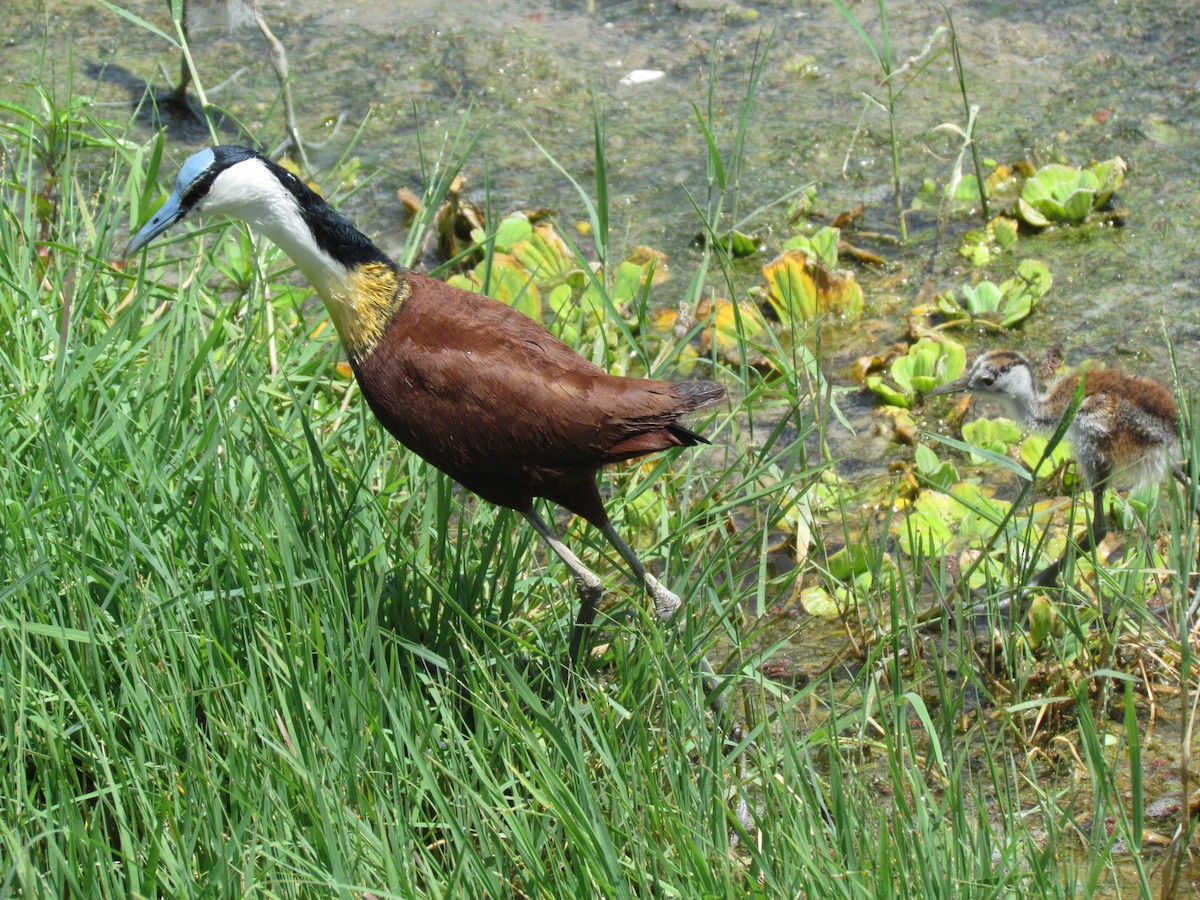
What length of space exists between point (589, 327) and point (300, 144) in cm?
133

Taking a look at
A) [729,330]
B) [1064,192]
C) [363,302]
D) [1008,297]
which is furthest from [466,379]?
[1064,192]

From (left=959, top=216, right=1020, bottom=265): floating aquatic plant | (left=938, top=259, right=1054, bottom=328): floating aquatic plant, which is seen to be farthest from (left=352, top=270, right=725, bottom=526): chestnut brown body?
(left=959, top=216, right=1020, bottom=265): floating aquatic plant

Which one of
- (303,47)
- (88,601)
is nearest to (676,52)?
(303,47)

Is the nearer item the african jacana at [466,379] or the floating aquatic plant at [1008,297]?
the african jacana at [466,379]

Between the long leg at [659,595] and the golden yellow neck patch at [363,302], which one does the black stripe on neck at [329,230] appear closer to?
the golden yellow neck patch at [363,302]

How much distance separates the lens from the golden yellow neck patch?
2.86 metres

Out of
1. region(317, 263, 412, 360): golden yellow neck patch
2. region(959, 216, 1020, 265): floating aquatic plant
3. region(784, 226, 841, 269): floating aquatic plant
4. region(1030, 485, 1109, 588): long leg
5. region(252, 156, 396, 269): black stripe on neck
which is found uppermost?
region(252, 156, 396, 269): black stripe on neck

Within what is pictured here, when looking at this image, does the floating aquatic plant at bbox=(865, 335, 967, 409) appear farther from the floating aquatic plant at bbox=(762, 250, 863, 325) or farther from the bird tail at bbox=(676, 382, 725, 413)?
the bird tail at bbox=(676, 382, 725, 413)

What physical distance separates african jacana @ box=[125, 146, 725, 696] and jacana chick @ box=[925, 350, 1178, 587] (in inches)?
40.3

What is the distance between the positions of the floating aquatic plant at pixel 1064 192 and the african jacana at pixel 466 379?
2.17 metres

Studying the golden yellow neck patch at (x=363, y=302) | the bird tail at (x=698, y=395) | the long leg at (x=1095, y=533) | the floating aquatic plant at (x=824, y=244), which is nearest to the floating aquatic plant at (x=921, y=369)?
the floating aquatic plant at (x=824, y=244)

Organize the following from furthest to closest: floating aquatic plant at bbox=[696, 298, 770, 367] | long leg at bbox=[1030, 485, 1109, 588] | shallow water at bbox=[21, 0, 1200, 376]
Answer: shallow water at bbox=[21, 0, 1200, 376] < floating aquatic plant at bbox=[696, 298, 770, 367] < long leg at bbox=[1030, 485, 1109, 588]

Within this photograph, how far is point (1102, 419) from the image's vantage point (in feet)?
10.8

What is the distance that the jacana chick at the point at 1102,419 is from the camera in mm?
3246
